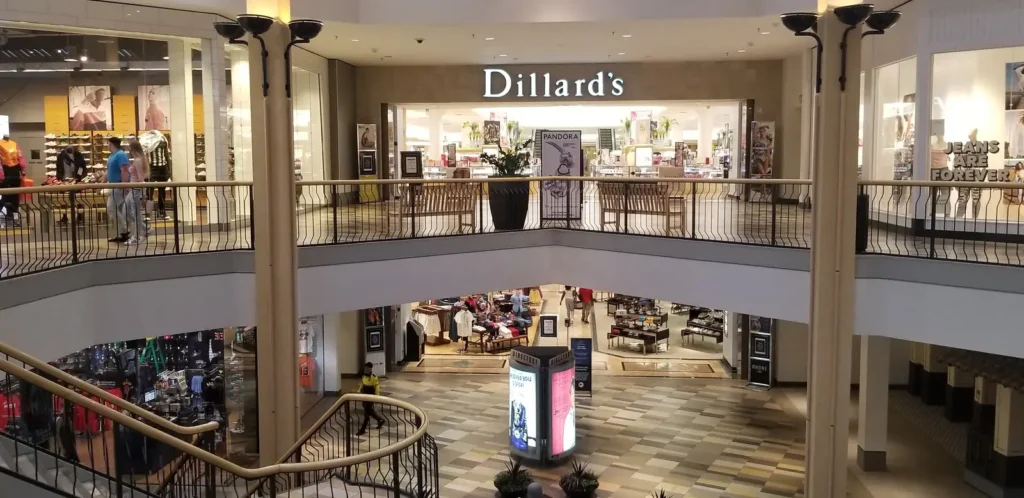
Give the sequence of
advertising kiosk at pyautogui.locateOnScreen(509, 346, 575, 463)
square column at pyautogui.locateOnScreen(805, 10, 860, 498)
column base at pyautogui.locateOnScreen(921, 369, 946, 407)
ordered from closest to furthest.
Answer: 1. square column at pyautogui.locateOnScreen(805, 10, 860, 498)
2. advertising kiosk at pyautogui.locateOnScreen(509, 346, 575, 463)
3. column base at pyautogui.locateOnScreen(921, 369, 946, 407)

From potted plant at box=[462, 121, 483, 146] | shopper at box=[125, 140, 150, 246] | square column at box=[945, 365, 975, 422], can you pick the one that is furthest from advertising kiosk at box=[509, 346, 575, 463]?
potted plant at box=[462, 121, 483, 146]

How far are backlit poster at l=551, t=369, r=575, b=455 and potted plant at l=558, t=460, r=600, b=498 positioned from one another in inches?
54.1

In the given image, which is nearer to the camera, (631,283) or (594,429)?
(631,283)

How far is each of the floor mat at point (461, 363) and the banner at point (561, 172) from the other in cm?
736

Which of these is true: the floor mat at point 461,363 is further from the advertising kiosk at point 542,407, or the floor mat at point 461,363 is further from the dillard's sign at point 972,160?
the dillard's sign at point 972,160

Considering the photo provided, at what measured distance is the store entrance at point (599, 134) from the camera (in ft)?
76.7

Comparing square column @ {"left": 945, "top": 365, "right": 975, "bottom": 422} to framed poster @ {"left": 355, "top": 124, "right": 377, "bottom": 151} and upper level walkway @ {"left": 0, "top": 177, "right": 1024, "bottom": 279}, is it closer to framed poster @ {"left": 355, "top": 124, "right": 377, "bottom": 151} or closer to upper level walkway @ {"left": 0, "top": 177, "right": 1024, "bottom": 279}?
upper level walkway @ {"left": 0, "top": 177, "right": 1024, "bottom": 279}

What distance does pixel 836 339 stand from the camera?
31.5 feet

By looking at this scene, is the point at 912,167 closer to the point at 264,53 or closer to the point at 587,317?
the point at 264,53

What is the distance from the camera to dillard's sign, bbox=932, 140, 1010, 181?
12.2 m

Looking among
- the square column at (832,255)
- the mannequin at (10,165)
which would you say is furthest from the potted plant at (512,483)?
the mannequin at (10,165)

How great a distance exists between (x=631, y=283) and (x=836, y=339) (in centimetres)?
353

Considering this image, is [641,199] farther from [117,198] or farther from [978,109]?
[117,198]

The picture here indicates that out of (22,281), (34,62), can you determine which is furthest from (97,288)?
(34,62)
